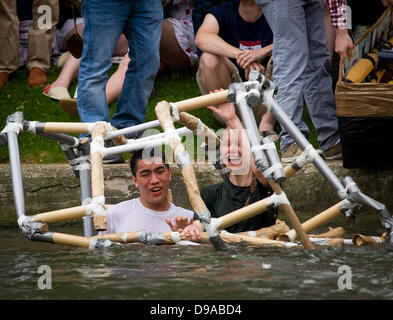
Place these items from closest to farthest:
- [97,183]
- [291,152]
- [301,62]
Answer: [97,183]
[301,62]
[291,152]

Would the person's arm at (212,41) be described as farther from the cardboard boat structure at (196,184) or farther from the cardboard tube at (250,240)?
the cardboard tube at (250,240)

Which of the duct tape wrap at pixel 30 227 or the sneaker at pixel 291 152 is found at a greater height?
the sneaker at pixel 291 152

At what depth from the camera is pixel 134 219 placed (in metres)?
5.58

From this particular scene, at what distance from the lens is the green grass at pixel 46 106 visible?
736 cm

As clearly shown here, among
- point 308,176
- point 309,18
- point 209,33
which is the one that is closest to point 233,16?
point 209,33

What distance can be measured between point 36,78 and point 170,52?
1.31 m

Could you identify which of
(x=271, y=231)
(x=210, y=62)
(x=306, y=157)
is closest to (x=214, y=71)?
(x=210, y=62)

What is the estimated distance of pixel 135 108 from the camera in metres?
6.64

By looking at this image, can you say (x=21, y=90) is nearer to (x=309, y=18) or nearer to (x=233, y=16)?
(x=233, y=16)

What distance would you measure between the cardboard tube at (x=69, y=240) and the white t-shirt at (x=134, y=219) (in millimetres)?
677

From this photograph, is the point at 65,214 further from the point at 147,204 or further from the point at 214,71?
the point at 214,71

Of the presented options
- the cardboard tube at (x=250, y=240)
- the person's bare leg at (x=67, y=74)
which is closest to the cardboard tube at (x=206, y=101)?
the cardboard tube at (x=250, y=240)

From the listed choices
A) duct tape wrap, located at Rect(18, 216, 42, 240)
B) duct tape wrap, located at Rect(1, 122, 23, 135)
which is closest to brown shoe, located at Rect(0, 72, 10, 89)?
duct tape wrap, located at Rect(1, 122, 23, 135)

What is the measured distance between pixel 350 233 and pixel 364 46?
1570mm
